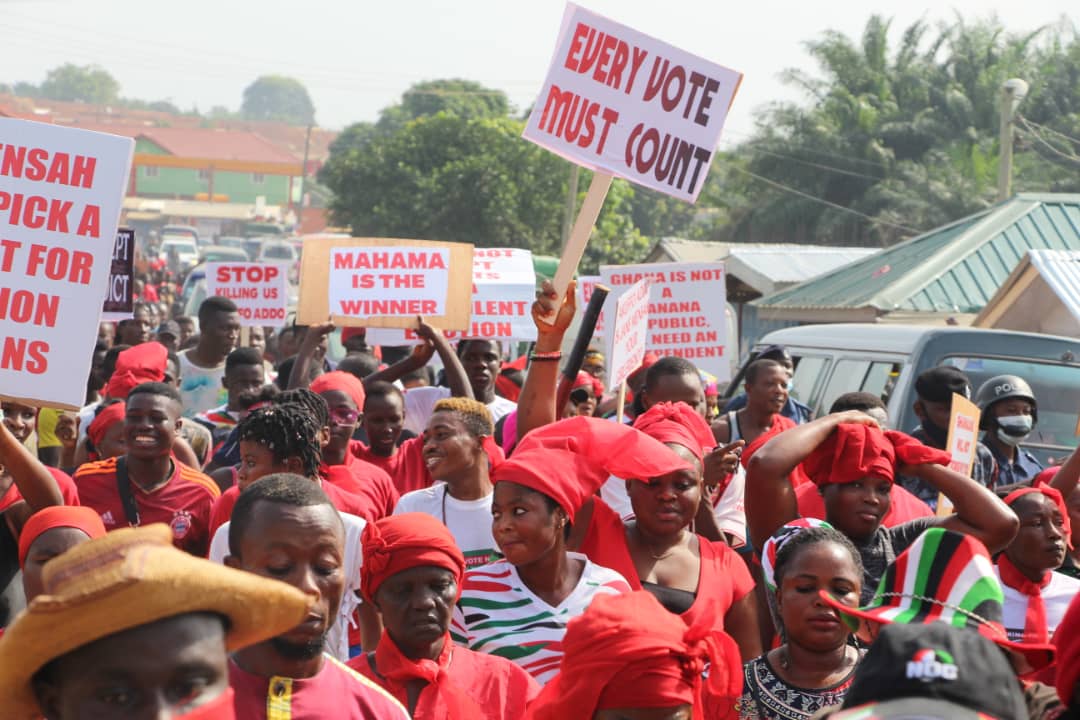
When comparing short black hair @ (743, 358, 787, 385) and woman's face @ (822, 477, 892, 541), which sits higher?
short black hair @ (743, 358, 787, 385)

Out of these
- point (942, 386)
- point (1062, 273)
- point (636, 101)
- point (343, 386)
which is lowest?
point (343, 386)

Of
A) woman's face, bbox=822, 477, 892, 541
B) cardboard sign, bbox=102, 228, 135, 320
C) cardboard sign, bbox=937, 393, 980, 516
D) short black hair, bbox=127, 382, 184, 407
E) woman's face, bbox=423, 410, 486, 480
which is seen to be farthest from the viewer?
cardboard sign, bbox=102, 228, 135, 320

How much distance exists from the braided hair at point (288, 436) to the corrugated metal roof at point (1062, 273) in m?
6.82

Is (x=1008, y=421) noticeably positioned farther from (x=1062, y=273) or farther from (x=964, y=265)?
(x=964, y=265)

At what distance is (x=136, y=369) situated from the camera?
319 inches

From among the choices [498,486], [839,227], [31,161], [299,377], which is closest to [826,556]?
[498,486]

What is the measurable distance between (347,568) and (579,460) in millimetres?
778

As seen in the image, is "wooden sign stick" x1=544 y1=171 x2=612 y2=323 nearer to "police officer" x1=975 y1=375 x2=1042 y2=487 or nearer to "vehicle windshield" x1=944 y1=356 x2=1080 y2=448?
"police officer" x1=975 y1=375 x2=1042 y2=487

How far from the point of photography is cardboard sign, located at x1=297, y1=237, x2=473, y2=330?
33.1ft

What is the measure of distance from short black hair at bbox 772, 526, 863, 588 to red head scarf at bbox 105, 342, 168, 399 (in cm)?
463

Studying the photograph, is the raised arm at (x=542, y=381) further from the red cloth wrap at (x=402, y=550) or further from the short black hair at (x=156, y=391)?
the red cloth wrap at (x=402, y=550)

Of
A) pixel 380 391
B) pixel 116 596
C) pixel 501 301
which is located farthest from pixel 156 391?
pixel 501 301

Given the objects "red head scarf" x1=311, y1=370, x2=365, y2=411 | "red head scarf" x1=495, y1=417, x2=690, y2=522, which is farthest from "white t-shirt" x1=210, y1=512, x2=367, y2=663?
"red head scarf" x1=311, y1=370, x2=365, y2=411

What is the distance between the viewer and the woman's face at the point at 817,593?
4.05m
